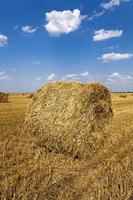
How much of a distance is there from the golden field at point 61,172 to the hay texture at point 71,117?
10.4 inches

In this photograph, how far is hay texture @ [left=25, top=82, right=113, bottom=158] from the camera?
7.42 metres

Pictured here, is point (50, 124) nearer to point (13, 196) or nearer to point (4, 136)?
point (4, 136)

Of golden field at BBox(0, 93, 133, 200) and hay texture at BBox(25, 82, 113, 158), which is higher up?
hay texture at BBox(25, 82, 113, 158)

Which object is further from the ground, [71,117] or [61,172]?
[71,117]

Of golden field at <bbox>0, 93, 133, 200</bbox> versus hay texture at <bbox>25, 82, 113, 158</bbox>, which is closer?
golden field at <bbox>0, 93, 133, 200</bbox>

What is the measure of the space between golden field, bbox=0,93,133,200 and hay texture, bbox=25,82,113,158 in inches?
10.4

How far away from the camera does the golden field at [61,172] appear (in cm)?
443

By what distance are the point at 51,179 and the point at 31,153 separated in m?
1.72

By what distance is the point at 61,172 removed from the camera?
5.51m

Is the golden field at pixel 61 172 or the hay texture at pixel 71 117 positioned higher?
the hay texture at pixel 71 117

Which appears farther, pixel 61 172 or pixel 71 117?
pixel 71 117

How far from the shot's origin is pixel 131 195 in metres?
A: 4.44

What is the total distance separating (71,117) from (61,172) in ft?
7.39

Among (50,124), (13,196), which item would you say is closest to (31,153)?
(50,124)
